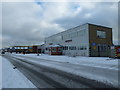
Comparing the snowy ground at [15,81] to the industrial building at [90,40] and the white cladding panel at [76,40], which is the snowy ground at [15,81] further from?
the white cladding panel at [76,40]

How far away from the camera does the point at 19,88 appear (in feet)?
17.9

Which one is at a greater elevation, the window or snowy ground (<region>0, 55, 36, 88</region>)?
the window

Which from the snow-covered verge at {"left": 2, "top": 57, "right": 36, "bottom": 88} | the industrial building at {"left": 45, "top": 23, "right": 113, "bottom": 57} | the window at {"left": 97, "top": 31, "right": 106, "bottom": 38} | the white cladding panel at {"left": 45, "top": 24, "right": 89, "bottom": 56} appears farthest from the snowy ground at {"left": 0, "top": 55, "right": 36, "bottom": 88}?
the window at {"left": 97, "top": 31, "right": 106, "bottom": 38}

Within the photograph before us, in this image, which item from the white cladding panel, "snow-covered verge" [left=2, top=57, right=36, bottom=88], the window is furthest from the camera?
the window

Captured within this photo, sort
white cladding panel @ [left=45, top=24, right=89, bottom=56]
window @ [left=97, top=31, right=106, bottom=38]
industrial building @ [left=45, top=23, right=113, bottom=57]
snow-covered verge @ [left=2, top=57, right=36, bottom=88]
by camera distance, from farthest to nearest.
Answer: window @ [left=97, top=31, right=106, bottom=38]
white cladding panel @ [left=45, top=24, right=89, bottom=56]
industrial building @ [left=45, top=23, right=113, bottom=57]
snow-covered verge @ [left=2, top=57, right=36, bottom=88]

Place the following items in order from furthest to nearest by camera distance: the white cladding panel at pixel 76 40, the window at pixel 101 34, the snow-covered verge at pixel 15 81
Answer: the window at pixel 101 34, the white cladding panel at pixel 76 40, the snow-covered verge at pixel 15 81

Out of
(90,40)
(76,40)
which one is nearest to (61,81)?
(90,40)

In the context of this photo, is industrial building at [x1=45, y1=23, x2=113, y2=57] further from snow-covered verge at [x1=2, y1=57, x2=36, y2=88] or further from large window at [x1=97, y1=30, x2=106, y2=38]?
snow-covered verge at [x1=2, y1=57, x2=36, y2=88]

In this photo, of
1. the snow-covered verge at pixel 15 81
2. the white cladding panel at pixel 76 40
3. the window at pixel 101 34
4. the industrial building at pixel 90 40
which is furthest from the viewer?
the window at pixel 101 34

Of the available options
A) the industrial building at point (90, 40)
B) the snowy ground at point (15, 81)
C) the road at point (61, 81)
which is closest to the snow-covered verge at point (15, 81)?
the snowy ground at point (15, 81)

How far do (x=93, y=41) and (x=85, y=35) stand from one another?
2.76m

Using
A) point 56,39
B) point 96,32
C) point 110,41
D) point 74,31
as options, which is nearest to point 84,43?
point 96,32

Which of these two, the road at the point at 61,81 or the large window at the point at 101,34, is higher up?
the large window at the point at 101,34

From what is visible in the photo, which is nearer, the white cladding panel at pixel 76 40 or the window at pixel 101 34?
the white cladding panel at pixel 76 40
